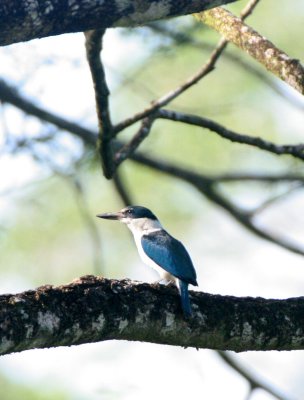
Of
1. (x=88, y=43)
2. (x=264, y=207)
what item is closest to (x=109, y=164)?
(x=88, y=43)

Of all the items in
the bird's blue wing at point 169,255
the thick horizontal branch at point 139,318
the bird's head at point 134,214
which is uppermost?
the bird's head at point 134,214

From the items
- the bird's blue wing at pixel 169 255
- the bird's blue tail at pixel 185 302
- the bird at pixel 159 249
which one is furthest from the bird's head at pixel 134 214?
the bird's blue tail at pixel 185 302

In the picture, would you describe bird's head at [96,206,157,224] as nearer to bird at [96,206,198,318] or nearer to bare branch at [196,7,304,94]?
bird at [96,206,198,318]

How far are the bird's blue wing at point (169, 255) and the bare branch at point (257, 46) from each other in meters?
1.31

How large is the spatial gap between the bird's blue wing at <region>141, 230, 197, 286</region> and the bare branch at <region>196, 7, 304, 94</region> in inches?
51.4

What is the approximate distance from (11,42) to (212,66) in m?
2.64

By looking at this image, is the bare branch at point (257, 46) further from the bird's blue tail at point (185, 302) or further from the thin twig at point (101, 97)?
the bird's blue tail at point (185, 302)

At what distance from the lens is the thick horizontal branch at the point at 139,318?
183 inches

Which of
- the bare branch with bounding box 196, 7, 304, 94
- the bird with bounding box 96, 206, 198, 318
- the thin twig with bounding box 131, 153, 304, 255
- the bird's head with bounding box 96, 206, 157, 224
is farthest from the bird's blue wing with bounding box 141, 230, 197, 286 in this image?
the bare branch with bounding box 196, 7, 304, 94

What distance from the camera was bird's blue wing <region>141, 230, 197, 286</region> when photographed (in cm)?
Result: 654

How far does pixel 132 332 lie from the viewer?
4.97m

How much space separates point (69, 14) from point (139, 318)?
143 centimetres

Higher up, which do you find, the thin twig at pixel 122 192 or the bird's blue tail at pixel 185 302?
the thin twig at pixel 122 192

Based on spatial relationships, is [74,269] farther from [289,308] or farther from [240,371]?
[289,308]
